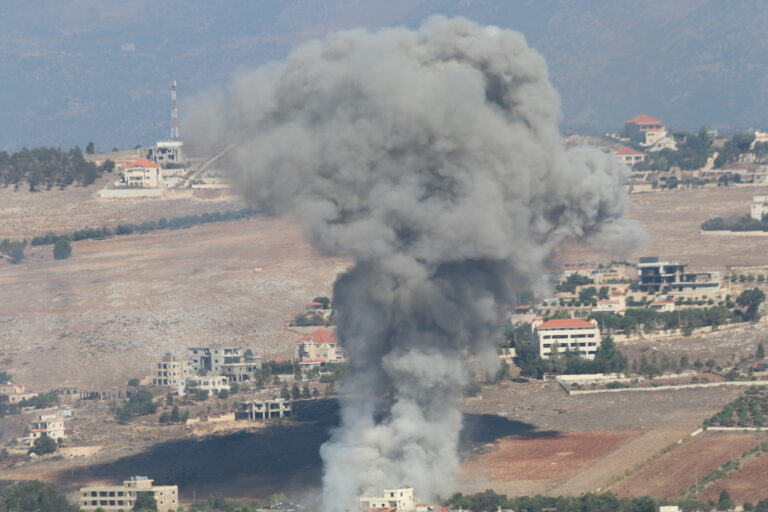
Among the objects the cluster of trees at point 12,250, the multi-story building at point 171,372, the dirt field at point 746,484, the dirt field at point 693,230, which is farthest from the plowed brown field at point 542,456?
the cluster of trees at point 12,250

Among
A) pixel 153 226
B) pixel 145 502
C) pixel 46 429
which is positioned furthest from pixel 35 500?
pixel 153 226

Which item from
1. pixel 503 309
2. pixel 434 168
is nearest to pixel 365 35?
pixel 434 168

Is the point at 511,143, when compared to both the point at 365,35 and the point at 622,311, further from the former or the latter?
the point at 622,311

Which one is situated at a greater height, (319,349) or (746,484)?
(319,349)

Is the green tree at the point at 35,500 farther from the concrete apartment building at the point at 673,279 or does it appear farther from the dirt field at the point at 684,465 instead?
the concrete apartment building at the point at 673,279

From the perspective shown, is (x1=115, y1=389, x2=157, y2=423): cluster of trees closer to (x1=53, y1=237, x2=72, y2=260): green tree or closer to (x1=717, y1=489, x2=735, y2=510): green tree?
(x1=717, y1=489, x2=735, y2=510): green tree

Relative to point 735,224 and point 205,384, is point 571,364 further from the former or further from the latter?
point 735,224
